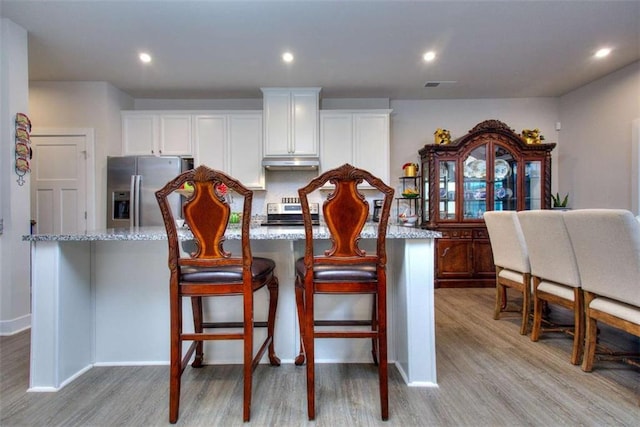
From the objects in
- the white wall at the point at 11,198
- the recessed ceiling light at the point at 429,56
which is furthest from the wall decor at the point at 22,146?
the recessed ceiling light at the point at 429,56

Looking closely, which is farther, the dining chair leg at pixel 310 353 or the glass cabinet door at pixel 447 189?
the glass cabinet door at pixel 447 189

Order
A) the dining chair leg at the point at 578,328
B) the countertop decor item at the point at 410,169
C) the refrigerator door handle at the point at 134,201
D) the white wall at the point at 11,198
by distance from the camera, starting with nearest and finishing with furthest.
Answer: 1. the dining chair leg at the point at 578,328
2. the white wall at the point at 11,198
3. the refrigerator door handle at the point at 134,201
4. the countertop decor item at the point at 410,169

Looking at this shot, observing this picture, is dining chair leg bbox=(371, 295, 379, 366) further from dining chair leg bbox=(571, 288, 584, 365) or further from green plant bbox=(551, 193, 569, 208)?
green plant bbox=(551, 193, 569, 208)

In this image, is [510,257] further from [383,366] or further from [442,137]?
[442,137]

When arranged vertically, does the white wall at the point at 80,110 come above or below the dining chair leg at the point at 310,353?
above

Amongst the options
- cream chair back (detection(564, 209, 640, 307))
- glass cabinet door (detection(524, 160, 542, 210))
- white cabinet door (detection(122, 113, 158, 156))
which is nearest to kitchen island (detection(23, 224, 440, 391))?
cream chair back (detection(564, 209, 640, 307))

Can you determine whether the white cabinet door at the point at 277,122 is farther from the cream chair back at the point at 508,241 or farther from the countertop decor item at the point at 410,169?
the cream chair back at the point at 508,241

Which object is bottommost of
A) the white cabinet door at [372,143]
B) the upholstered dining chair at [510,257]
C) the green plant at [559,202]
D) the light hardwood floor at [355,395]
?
the light hardwood floor at [355,395]

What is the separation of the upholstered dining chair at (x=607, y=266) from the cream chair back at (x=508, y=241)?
1.60 feet

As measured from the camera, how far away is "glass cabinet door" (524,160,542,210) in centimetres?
389

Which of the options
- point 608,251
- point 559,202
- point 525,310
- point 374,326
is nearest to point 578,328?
point 525,310

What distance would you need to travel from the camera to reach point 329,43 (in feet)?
9.28

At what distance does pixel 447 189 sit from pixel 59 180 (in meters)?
4.91

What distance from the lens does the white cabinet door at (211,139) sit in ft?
12.8
